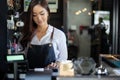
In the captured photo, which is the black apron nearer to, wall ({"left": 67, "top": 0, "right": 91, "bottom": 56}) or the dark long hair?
the dark long hair

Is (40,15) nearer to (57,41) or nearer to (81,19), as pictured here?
(57,41)

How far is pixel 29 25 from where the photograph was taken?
270 centimetres

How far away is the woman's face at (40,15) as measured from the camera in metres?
2.68

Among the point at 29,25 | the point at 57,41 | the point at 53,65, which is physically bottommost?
the point at 53,65

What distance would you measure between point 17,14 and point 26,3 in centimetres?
13

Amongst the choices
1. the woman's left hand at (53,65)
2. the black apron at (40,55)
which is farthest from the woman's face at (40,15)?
the woman's left hand at (53,65)

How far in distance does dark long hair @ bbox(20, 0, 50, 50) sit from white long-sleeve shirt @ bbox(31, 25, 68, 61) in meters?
0.06

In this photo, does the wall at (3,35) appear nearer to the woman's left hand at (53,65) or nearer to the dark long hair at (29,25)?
the dark long hair at (29,25)

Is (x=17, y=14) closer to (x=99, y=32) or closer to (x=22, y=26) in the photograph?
(x=22, y=26)

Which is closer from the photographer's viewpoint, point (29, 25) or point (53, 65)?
point (53, 65)

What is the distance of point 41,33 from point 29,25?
0.45 ft

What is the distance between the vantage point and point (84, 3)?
9.02ft

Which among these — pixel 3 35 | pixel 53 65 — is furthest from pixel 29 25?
pixel 53 65

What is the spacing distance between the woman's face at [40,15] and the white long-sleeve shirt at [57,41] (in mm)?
83
